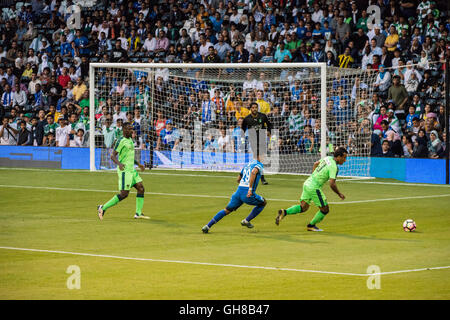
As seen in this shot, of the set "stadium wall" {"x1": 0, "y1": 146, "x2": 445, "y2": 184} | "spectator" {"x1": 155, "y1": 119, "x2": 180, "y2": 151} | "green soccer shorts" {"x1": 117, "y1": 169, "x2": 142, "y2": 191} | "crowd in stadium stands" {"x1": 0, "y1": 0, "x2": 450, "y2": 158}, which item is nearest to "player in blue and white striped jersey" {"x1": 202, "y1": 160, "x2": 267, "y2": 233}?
"green soccer shorts" {"x1": 117, "y1": 169, "x2": 142, "y2": 191}

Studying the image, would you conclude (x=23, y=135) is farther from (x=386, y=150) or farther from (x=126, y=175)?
(x=126, y=175)

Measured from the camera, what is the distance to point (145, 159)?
2925 centimetres

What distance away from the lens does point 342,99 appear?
26.7 meters

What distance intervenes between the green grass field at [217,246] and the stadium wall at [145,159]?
1.40 m

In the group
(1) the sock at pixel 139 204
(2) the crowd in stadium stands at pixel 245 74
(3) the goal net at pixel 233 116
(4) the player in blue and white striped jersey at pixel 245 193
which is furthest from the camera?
(2) the crowd in stadium stands at pixel 245 74

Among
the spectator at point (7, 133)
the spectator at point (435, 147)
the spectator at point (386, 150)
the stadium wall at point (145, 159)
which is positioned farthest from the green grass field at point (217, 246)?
the spectator at point (7, 133)

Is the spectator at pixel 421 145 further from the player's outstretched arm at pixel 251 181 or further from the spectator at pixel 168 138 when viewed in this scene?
the player's outstretched arm at pixel 251 181

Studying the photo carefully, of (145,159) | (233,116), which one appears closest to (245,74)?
(233,116)

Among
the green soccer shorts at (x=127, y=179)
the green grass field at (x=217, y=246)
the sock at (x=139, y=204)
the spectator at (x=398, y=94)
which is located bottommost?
the green grass field at (x=217, y=246)

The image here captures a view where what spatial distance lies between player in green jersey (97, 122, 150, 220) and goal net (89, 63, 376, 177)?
25.2ft

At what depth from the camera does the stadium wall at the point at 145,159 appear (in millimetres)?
25141

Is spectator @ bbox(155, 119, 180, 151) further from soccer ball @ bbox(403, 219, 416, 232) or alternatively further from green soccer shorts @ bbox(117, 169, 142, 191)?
soccer ball @ bbox(403, 219, 416, 232)

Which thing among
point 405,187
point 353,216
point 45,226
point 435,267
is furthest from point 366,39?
point 435,267

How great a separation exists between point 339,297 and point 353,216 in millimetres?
8112
